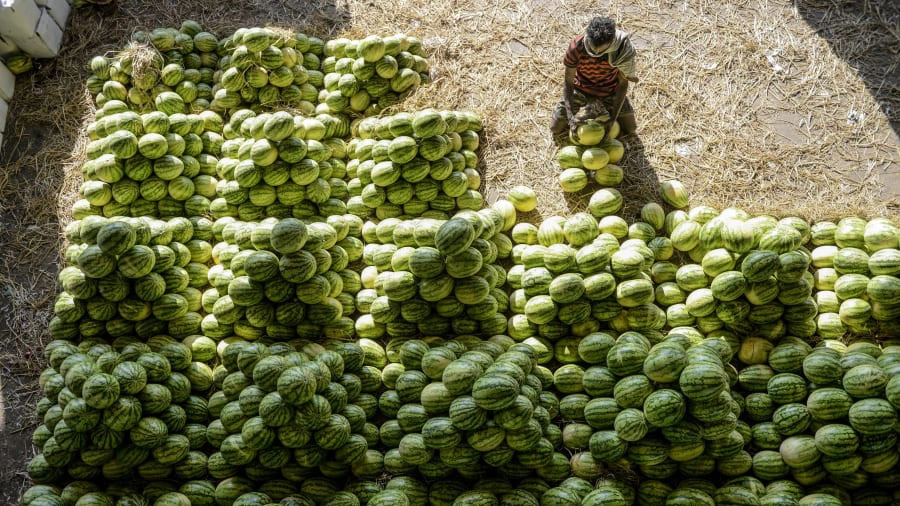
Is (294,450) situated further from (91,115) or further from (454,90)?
(91,115)

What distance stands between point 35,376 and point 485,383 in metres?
3.37

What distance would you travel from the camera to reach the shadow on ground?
18.7ft

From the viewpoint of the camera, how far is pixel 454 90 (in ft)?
19.1

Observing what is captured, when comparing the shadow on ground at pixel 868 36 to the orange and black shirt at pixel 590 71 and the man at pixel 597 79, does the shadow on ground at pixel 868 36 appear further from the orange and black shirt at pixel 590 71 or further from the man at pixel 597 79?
the orange and black shirt at pixel 590 71

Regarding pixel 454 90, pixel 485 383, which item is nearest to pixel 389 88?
pixel 454 90

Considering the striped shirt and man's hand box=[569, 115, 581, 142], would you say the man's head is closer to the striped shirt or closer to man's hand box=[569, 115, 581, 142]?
the striped shirt

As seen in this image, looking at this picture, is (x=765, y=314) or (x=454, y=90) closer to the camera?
(x=765, y=314)

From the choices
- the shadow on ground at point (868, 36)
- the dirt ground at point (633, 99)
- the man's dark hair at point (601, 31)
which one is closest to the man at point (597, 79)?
the man's dark hair at point (601, 31)

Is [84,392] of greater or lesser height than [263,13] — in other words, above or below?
below

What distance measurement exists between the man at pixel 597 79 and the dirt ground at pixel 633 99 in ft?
0.92

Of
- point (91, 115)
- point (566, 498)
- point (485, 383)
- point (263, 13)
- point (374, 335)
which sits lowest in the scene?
point (566, 498)

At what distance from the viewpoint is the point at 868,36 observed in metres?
6.04

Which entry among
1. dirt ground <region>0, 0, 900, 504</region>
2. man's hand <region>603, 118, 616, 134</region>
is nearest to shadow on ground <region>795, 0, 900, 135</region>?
dirt ground <region>0, 0, 900, 504</region>

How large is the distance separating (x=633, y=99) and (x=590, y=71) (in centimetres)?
96
